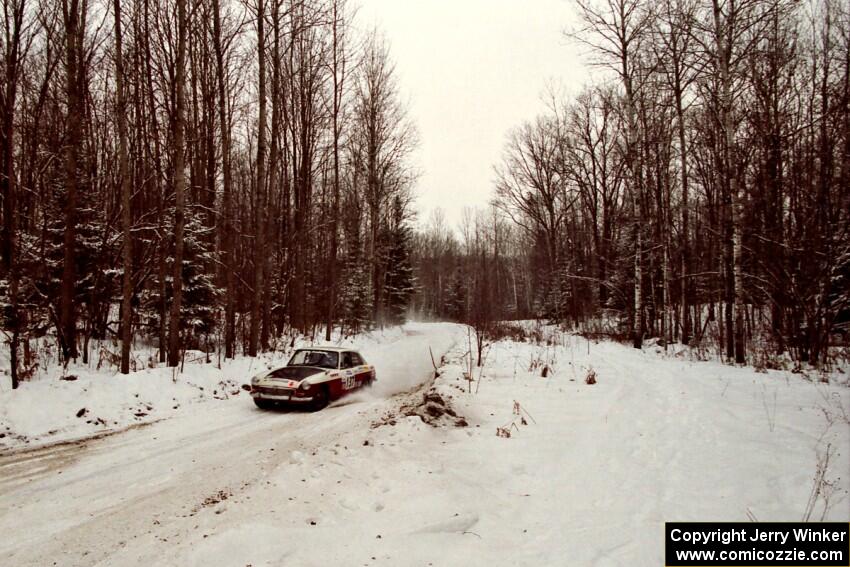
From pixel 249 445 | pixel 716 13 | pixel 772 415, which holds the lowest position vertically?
pixel 249 445

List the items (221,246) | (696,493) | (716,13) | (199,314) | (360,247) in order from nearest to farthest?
(696,493) → (716,13) → (199,314) → (221,246) → (360,247)

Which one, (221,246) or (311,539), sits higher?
(221,246)

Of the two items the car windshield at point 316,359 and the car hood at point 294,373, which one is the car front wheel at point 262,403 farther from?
the car windshield at point 316,359

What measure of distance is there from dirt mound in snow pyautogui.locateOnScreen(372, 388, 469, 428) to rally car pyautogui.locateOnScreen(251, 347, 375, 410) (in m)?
2.08

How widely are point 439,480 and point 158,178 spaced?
47.6ft

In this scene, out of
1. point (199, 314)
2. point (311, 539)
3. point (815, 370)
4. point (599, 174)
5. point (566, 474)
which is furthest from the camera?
point (599, 174)

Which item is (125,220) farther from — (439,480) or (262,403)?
(439,480)

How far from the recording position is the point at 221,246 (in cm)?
2456

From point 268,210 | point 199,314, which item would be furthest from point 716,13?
point 199,314

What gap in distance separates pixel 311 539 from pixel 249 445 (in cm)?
347

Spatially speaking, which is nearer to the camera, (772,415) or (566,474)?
(566,474)

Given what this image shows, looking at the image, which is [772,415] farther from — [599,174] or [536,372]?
[599,174]

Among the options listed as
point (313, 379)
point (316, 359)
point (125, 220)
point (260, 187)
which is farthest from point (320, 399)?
point (260, 187)

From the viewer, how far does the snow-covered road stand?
13.2 feet
